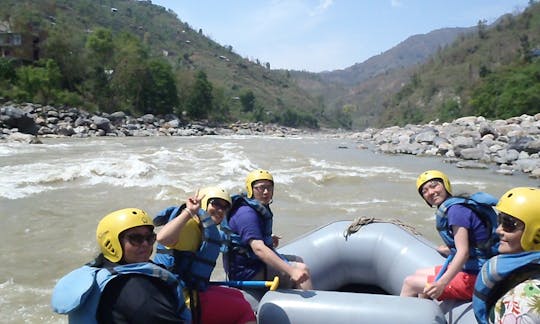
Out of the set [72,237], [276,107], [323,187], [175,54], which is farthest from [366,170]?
[175,54]

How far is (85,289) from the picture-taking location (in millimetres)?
1542

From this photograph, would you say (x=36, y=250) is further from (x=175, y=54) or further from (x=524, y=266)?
(x=175, y=54)

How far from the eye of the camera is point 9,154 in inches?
537

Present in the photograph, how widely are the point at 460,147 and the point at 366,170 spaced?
6.17m

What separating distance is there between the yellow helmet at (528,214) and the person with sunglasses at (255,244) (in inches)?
51.6

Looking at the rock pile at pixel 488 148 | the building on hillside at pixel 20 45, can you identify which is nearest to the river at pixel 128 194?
the rock pile at pixel 488 148

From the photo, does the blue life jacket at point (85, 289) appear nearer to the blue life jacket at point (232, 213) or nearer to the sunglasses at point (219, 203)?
the sunglasses at point (219, 203)

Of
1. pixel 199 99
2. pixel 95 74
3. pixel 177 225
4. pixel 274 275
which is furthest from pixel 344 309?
pixel 199 99

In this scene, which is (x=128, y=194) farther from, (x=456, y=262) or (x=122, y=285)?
(x=122, y=285)

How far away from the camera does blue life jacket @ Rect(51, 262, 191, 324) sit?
1.54m

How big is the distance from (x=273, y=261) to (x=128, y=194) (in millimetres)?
6850

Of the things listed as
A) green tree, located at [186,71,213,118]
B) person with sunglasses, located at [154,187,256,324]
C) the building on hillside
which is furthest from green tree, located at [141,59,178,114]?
person with sunglasses, located at [154,187,256,324]

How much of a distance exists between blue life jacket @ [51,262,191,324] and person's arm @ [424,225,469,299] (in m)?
1.53

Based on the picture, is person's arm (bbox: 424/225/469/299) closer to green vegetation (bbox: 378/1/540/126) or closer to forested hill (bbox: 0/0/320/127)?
forested hill (bbox: 0/0/320/127)
